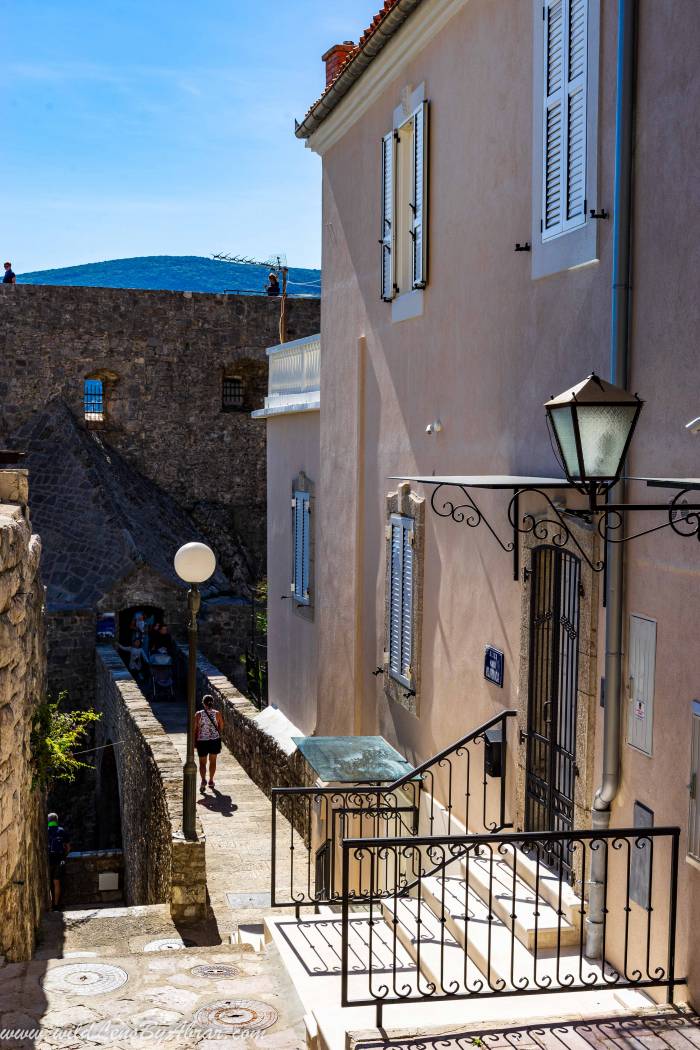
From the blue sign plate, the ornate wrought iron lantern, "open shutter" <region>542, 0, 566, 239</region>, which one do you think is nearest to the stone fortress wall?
the blue sign plate

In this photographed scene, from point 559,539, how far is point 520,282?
1889 mm

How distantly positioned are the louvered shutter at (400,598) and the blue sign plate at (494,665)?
68.4 inches

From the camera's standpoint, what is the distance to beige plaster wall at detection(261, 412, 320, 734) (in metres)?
14.3

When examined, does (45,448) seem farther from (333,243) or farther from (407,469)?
(407,469)

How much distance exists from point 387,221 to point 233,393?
19.8 meters

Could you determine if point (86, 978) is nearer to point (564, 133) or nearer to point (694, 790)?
point (694, 790)

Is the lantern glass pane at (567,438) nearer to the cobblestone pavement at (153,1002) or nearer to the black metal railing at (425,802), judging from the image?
the black metal railing at (425,802)

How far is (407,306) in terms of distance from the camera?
10242mm

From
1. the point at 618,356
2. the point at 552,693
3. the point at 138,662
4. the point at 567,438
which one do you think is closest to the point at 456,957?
the point at 552,693

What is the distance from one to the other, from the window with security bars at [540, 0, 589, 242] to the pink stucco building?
2 cm

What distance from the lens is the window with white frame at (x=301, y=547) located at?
14.4 m

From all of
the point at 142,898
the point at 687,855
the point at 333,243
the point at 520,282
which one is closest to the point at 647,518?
the point at 687,855

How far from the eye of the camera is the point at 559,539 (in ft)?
23.2

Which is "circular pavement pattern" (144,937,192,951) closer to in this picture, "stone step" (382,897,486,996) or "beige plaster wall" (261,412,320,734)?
"stone step" (382,897,486,996)
